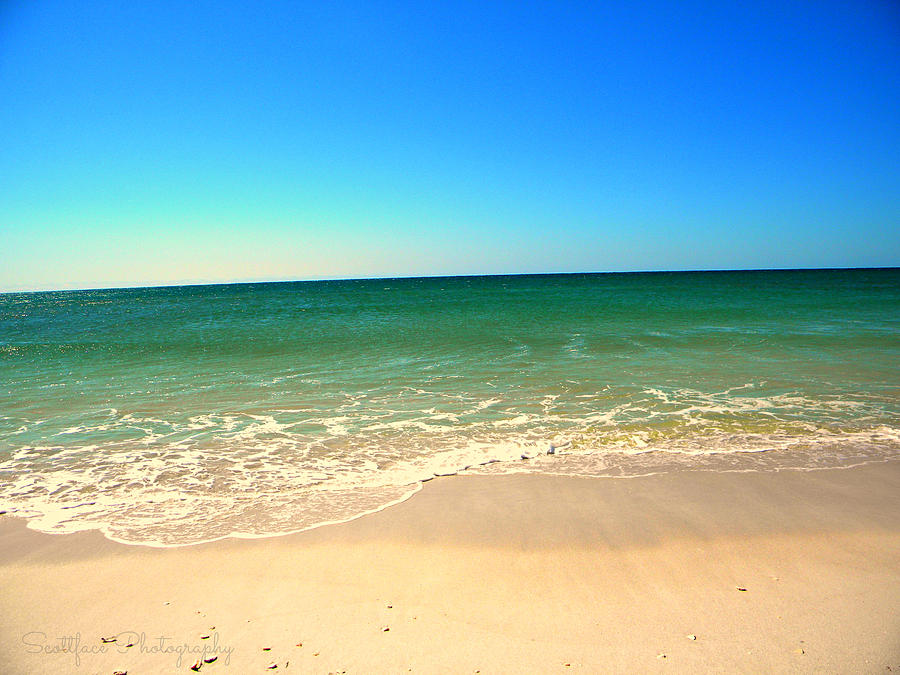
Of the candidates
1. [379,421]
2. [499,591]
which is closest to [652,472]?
[499,591]

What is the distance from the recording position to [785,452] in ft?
23.1

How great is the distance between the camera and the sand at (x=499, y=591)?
320 cm

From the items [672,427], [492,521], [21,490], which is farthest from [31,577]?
[672,427]

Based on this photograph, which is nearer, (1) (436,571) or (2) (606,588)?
(2) (606,588)

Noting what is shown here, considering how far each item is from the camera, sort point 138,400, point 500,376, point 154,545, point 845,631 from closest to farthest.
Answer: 1. point 845,631
2. point 154,545
3. point 138,400
4. point 500,376

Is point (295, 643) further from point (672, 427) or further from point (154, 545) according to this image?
point (672, 427)

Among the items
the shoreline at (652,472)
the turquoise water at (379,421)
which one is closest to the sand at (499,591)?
the shoreline at (652,472)

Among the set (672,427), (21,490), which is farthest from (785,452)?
(21,490)

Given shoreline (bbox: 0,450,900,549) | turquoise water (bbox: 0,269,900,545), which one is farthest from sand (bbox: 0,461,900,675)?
turquoise water (bbox: 0,269,900,545)

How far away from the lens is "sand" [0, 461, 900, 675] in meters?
3.20

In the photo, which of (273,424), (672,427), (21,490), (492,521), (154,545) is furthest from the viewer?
(273,424)

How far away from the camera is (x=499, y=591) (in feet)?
12.7

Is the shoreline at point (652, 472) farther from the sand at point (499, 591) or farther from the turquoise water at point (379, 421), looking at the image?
the sand at point (499, 591)

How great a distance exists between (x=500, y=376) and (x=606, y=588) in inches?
368
